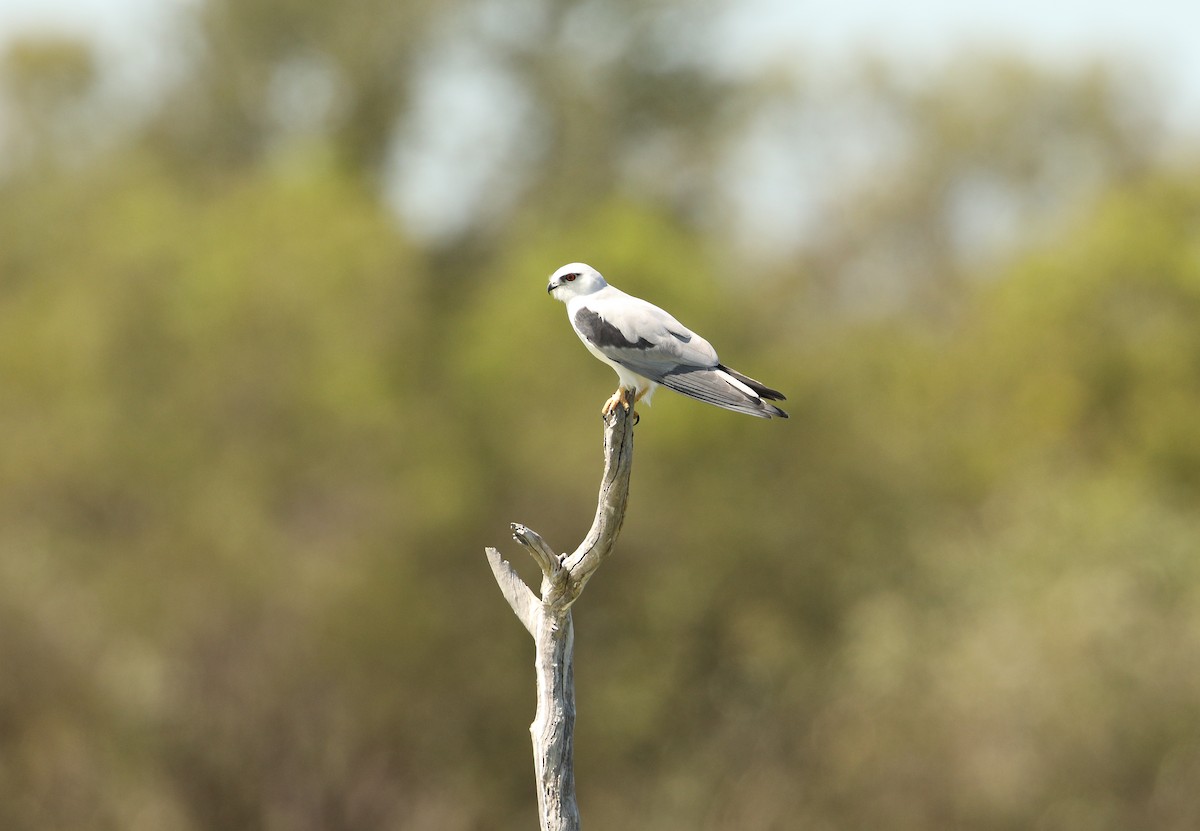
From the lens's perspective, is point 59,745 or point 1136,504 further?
point 1136,504

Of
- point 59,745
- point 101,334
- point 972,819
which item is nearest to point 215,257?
point 101,334

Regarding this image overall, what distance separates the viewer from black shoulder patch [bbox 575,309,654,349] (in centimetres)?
698

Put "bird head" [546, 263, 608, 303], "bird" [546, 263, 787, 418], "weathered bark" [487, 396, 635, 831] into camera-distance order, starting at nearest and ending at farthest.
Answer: "bird" [546, 263, 787, 418]
"weathered bark" [487, 396, 635, 831]
"bird head" [546, 263, 608, 303]

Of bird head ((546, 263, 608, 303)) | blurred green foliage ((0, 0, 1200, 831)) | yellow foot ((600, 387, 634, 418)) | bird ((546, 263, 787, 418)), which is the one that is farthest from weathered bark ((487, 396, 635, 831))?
blurred green foliage ((0, 0, 1200, 831))

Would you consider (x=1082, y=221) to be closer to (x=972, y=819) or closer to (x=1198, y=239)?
(x=1198, y=239)

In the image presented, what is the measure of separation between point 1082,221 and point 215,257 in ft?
68.2

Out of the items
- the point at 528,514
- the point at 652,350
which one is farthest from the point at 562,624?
the point at 528,514

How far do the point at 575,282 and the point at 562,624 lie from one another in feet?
5.31

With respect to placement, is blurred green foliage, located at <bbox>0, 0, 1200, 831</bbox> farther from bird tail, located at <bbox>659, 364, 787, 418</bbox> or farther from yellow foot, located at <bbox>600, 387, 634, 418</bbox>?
bird tail, located at <bbox>659, 364, 787, 418</bbox>

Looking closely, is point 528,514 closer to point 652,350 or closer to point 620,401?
point 620,401

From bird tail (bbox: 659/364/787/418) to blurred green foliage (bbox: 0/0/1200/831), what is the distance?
62.0 feet

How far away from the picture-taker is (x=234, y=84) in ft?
133

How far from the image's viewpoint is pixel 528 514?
30406 millimetres

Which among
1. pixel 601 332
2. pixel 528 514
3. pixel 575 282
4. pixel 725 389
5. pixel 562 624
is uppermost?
pixel 528 514
